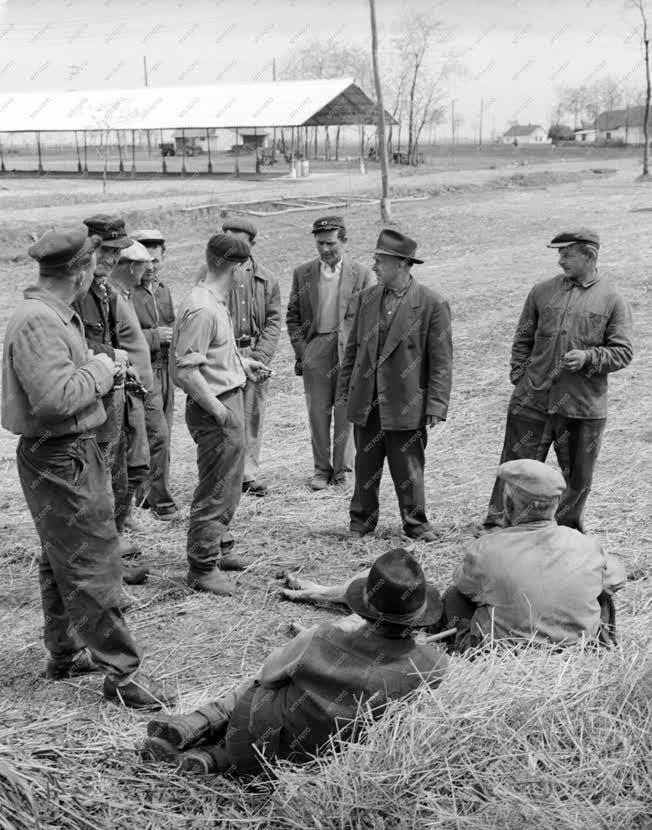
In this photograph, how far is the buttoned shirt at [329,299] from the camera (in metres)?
7.74

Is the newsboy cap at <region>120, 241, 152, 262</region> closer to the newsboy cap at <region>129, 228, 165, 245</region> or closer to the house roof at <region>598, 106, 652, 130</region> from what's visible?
the newsboy cap at <region>129, 228, 165, 245</region>

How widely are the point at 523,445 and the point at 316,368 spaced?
2038 mm

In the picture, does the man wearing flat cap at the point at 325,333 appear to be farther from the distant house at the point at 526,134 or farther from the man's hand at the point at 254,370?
the distant house at the point at 526,134

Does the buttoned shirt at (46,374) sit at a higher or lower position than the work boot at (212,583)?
higher

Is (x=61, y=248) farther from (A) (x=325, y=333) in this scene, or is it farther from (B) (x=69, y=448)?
(A) (x=325, y=333)

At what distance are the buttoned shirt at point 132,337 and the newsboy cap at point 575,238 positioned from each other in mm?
2698

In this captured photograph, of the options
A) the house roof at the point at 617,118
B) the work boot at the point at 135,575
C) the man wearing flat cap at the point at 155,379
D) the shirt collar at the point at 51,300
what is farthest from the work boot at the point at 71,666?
the house roof at the point at 617,118

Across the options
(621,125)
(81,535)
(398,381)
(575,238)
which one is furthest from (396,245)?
(621,125)

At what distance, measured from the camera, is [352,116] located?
52.6 metres

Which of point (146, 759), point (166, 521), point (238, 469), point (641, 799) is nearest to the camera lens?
point (641, 799)

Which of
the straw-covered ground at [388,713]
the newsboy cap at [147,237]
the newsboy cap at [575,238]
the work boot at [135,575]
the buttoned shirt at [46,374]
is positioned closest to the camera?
the straw-covered ground at [388,713]

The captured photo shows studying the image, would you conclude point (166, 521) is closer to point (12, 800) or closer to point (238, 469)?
point (238, 469)

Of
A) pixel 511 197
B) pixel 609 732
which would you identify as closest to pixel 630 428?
pixel 609 732

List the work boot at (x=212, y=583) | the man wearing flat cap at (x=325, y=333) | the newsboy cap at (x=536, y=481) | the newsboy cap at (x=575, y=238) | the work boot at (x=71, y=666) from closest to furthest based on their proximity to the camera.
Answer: the newsboy cap at (x=536, y=481), the work boot at (x=71, y=666), the work boot at (x=212, y=583), the newsboy cap at (x=575, y=238), the man wearing flat cap at (x=325, y=333)
